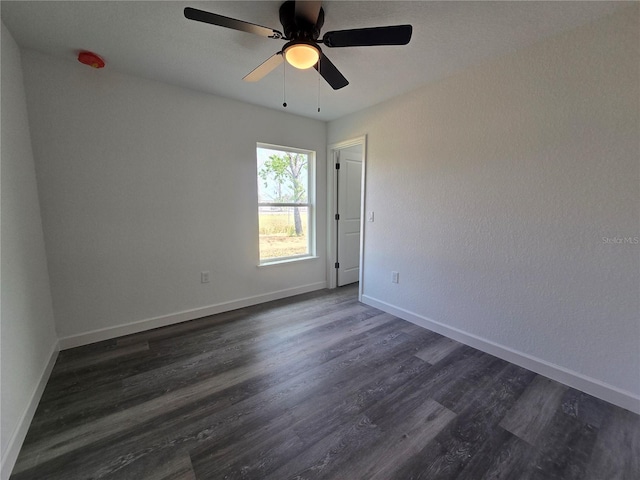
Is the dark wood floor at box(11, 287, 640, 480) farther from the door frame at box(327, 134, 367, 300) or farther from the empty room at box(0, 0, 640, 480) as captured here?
the door frame at box(327, 134, 367, 300)

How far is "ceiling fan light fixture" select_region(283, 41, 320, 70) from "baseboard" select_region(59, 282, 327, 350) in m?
2.55

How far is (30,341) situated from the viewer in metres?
1.69

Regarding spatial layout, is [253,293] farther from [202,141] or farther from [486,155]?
[486,155]

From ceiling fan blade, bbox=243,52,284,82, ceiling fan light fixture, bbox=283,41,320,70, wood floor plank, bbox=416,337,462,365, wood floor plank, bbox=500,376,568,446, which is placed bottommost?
wood floor plank, bbox=500,376,568,446

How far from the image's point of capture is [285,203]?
3514 mm

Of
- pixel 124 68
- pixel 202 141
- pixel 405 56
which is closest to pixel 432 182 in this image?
pixel 405 56

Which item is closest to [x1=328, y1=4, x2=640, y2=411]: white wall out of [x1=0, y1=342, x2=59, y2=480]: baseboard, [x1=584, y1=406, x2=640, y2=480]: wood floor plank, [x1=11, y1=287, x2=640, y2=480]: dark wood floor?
[x1=584, y1=406, x2=640, y2=480]: wood floor plank

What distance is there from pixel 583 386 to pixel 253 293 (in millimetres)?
3039

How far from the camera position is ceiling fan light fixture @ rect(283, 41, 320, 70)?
1490 mm

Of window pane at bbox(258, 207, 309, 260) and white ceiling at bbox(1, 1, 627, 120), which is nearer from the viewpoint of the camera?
white ceiling at bbox(1, 1, 627, 120)

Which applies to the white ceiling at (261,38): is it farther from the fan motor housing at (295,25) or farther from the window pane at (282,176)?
the window pane at (282,176)

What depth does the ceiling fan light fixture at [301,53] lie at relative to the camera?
4.89ft

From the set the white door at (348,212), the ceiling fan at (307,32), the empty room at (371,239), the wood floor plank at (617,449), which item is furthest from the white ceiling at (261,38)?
the wood floor plank at (617,449)

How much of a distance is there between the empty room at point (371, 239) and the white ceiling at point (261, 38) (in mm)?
19
